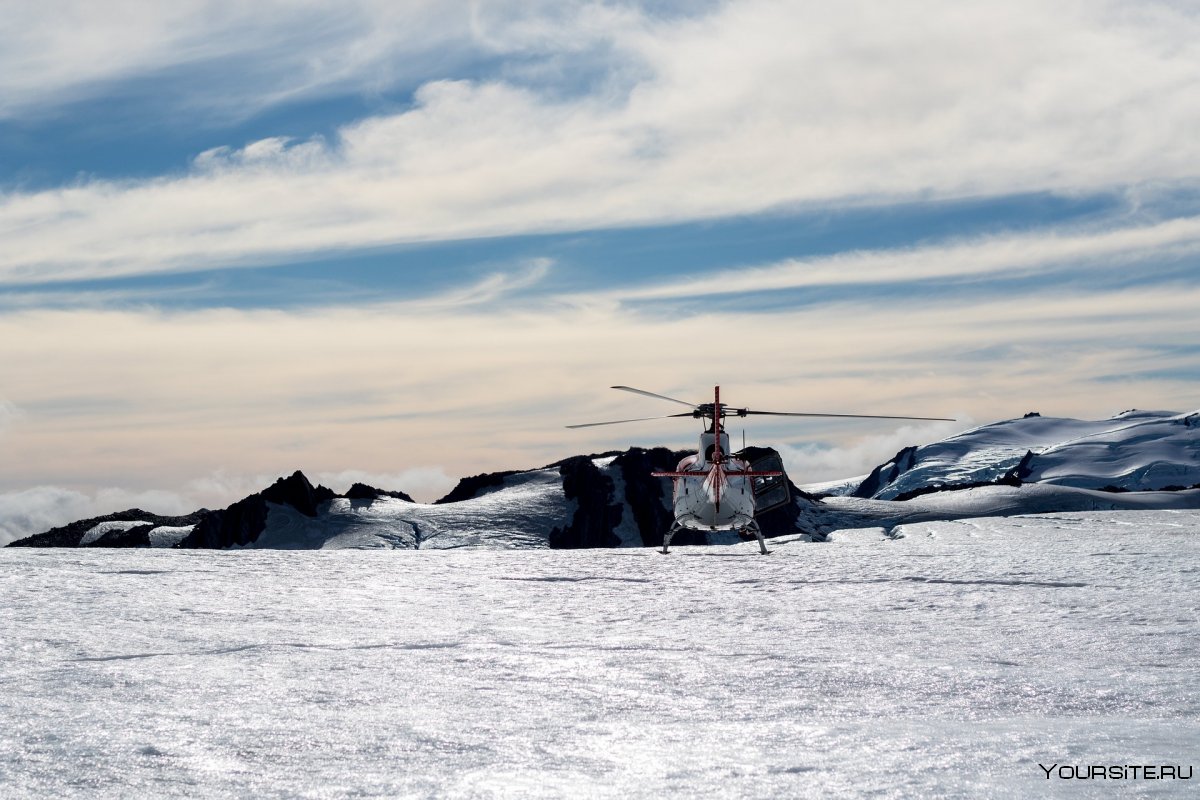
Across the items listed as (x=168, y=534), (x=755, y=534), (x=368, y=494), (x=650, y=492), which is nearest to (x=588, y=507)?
(x=650, y=492)

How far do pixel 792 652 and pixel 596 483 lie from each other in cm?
12728

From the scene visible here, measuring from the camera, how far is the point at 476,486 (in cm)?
14338

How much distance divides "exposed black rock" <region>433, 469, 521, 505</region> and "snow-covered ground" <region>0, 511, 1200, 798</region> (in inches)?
4768

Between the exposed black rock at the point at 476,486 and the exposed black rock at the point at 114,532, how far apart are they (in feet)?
115

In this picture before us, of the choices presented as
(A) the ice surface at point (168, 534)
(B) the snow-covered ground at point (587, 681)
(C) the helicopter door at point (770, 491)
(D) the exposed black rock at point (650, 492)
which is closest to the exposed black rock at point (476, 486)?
(D) the exposed black rock at point (650, 492)

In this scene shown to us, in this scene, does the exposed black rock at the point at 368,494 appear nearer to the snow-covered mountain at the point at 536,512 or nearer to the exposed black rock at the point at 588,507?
the snow-covered mountain at the point at 536,512

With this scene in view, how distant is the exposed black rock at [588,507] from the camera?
127 meters

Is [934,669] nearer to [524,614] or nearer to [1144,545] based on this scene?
[524,614]

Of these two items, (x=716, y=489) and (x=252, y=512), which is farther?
(x=252, y=512)

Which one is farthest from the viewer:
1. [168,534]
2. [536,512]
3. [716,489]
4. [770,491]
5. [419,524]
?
[168,534]

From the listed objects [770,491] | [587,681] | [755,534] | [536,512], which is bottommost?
[536,512]

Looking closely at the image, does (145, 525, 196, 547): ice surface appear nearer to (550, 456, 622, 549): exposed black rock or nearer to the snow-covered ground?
(550, 456, 622, 549): exposed black rock

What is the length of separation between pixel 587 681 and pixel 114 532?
498ft

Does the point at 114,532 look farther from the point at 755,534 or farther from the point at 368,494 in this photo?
the point at 755,534
